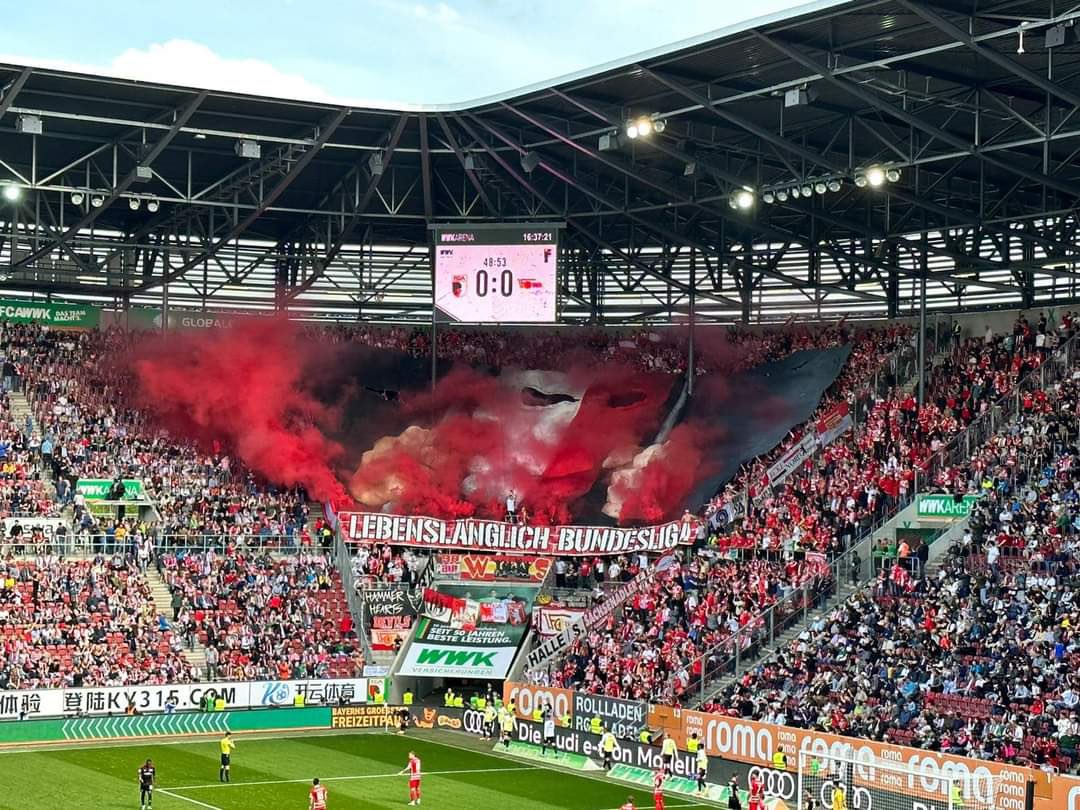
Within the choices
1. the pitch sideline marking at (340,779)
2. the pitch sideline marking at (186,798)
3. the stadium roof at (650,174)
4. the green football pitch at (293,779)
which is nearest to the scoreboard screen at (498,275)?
the stadium roof at (650,174)

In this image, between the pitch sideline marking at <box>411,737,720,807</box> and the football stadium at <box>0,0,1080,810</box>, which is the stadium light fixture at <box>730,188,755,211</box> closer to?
the football stadium at <box>0,0,1080,810</box>

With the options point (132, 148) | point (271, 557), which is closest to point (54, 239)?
point (132, 148)

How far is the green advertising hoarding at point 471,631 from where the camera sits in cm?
5191

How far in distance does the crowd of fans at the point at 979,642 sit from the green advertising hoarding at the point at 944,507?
752 mm

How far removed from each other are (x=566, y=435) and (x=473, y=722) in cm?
1293

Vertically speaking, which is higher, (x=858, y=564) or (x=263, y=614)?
(x=858, y=564)

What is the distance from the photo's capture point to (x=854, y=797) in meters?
35.6

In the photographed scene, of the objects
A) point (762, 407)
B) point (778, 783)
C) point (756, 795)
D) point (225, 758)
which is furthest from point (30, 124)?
point (762, 407)

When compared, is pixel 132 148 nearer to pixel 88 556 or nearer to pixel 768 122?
pixel 88 556

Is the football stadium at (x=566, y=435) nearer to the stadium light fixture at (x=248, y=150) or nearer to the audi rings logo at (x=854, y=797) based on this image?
the audi rings logo at (x=854, y=797)

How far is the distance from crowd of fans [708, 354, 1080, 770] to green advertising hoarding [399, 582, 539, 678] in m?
9.93

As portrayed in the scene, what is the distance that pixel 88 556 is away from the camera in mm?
51656

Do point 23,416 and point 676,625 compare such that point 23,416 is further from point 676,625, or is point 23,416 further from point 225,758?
point 676,625

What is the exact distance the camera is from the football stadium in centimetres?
3841
